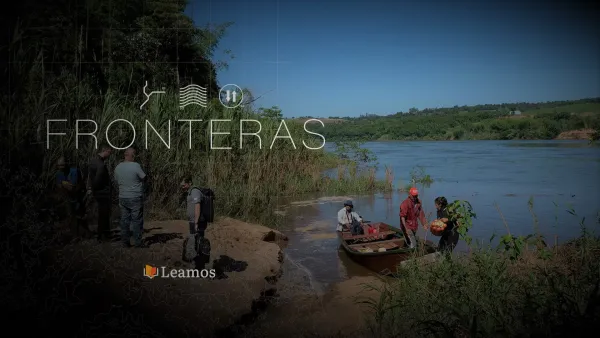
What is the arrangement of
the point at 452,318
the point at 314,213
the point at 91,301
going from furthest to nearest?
1. the point at 314,213
2. the point at 91,301
3. the point at 452,318

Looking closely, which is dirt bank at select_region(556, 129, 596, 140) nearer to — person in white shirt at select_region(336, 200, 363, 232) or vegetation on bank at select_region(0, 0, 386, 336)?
vegetation on bank at select_region(0, 0, 386, 336)

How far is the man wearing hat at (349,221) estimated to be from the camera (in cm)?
904

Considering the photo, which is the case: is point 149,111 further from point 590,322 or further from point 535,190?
point 535,190

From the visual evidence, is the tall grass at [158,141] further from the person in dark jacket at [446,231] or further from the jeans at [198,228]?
the person in dark jacket at [446,231]

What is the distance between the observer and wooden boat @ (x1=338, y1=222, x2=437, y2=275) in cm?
702

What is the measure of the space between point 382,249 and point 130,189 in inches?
174

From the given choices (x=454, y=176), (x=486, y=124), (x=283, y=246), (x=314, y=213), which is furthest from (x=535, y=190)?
(x=486, y=124)

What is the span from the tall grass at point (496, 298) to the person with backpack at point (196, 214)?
7.17ft

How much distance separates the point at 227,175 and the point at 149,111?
2282 mm

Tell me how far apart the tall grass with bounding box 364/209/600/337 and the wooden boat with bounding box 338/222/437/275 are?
2.96 ft

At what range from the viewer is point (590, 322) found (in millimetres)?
3021

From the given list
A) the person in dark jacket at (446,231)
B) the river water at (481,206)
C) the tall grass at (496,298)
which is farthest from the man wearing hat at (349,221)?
the tall grass at (496,298)

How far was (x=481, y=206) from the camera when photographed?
14.8 meters

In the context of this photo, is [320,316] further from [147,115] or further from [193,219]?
[147,115]
